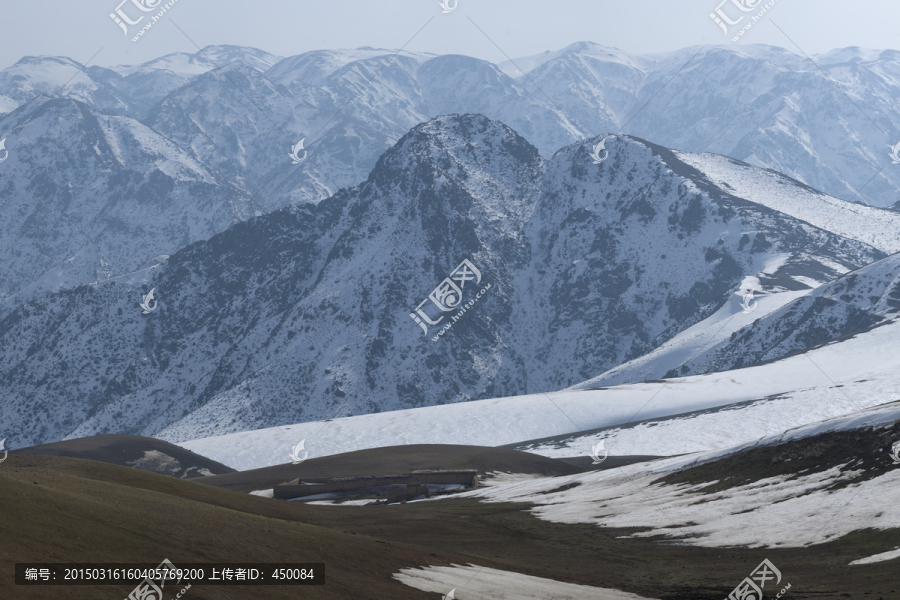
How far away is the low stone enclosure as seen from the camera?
85812 millimetres

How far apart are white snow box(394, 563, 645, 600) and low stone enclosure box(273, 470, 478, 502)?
48835 millimetres

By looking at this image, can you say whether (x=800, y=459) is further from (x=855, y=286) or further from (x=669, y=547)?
(x=855, y=286)

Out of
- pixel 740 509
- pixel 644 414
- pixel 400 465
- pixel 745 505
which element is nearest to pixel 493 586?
pixel 740 509

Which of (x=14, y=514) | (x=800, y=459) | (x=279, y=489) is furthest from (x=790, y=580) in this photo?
(x=279, y=489)

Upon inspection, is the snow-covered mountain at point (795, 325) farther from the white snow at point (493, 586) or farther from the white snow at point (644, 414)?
the white snow at point (493, 586)

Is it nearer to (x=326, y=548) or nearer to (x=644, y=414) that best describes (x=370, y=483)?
(x=326, y=548)

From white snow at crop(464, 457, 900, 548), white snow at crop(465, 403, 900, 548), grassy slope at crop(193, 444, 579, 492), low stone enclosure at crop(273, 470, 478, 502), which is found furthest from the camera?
grassy slope at crop(193, 444, 579, 492)

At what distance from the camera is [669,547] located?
43.7 meters

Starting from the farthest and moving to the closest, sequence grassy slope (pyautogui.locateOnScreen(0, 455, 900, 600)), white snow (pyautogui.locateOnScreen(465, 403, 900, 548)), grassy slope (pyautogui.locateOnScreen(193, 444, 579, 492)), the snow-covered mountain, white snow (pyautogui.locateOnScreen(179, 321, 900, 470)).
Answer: the snow-covered mountain
white snow (pyautogui.locateOnScreen(179, 321, 900, 470))
grassy slope (pyautogui.locateOnScreen(193, 444, 579, 492))
white snow (pyautogui.locateOnScreen(465, 403, 900, 548))
grassy slope (pyautogui.locateOnScreen(0, 455, 900, 600))

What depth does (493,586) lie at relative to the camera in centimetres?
3381

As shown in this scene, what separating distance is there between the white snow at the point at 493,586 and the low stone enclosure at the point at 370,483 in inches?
1923

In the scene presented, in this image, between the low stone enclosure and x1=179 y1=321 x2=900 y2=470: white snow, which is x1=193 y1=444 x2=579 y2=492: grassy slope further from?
x1=179 y1=321 x2=900 y2=470: white snow

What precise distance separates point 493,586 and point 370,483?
54935mm

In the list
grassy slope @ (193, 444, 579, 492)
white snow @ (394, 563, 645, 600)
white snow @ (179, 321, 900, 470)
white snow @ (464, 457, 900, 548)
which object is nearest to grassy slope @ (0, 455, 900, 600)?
white snow @ (394, 563, 645, 600)
